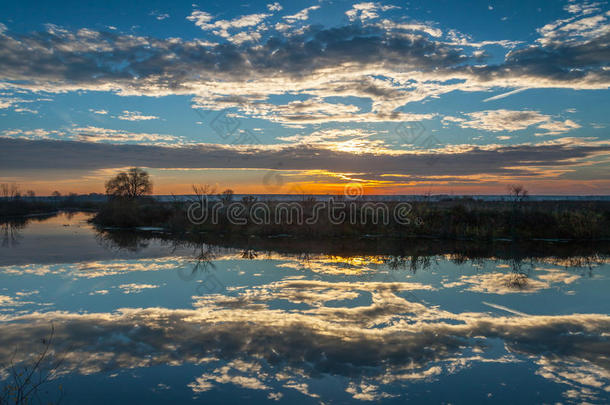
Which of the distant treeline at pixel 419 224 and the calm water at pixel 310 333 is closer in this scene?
the calm water at pixel 310 333

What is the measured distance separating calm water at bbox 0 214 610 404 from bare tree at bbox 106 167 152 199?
163 ft

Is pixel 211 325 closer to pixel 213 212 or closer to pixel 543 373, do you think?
pixel 543 373

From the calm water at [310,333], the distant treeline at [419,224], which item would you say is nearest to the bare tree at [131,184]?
the distant treeline at [419,224]

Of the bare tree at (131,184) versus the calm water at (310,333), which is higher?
the bare tree at (131,184)

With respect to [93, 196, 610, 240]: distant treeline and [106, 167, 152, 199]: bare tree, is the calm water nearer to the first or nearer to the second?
[93, 196, 610, 240]: distant treeline

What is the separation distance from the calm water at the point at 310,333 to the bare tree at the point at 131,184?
4972cm

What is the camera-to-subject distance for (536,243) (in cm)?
2175

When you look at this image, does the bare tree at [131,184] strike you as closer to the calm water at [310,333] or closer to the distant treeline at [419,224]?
the distant treeline at [419,224]

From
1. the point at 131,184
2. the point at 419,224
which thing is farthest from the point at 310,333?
the point at 131,184

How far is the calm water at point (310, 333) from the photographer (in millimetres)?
5684

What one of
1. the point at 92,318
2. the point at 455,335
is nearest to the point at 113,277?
the point at 92,318

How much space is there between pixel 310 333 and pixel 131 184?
200 feet

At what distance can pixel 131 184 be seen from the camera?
204 feet

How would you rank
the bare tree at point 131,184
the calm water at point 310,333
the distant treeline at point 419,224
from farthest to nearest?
the bare tree at point 131,184, the distant treeline at point 419,224, the calm water at point 310,333
